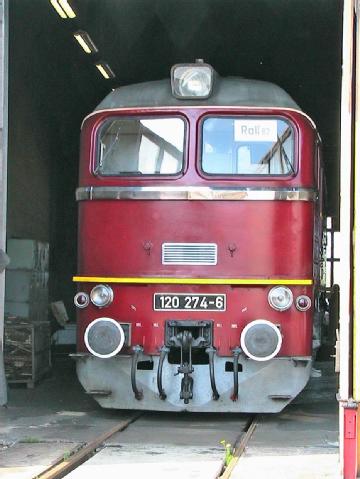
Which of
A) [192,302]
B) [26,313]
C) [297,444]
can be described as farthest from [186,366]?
[26,313]

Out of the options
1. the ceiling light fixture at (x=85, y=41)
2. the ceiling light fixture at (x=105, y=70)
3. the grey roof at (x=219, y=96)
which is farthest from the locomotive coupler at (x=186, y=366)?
the ceiling light fixture at (x=105, y=70)

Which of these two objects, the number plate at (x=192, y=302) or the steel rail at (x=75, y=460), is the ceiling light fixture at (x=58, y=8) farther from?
the steel rail at (x=75, y=460)

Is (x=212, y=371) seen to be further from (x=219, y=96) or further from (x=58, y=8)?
(x=58, y=8)

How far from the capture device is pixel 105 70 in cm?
1526

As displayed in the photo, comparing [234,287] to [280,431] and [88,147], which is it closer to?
[280,431]

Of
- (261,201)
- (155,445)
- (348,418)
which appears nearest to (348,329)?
(348,418)

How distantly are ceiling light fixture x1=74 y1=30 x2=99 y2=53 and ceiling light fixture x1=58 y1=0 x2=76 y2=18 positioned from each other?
779 millimetres

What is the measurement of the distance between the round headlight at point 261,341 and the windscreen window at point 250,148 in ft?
5.17

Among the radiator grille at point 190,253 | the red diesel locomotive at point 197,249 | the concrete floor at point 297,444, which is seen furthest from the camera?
the radiator grille at point 190,253

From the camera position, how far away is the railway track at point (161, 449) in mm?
6117

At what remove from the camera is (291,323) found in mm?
8328

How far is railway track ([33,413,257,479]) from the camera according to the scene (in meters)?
→ 6.12

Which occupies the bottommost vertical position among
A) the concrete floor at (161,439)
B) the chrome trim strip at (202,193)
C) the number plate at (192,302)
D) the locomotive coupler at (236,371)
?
the concrete floor at (161,439)

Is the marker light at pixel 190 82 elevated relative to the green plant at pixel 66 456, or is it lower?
elevated
